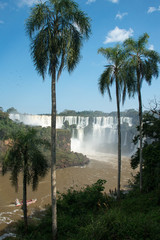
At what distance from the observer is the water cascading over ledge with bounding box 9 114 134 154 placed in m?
57.4

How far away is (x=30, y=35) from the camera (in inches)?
224

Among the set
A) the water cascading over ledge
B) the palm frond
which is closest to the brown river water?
A: the palm frond

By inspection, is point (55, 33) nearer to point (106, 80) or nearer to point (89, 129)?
point (106, 80)

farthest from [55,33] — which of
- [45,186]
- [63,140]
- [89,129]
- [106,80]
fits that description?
[89,129]

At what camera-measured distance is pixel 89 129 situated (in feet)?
204

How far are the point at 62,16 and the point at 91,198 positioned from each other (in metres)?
7.75

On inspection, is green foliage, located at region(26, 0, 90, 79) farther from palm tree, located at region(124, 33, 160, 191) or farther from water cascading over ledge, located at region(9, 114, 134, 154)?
water cascading over ledge, located at region(9, 114, 134, 154)

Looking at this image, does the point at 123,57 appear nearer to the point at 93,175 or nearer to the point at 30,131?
the point at 30,131

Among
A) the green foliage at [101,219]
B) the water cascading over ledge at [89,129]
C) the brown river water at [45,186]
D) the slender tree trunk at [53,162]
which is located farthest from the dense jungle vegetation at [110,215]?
the water cascading over ledge at [89,129]

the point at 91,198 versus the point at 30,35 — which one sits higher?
the point at 30,35

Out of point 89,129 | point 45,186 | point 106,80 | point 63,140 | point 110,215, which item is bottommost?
point 45,186

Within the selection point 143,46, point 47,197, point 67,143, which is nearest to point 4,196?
point 47,197

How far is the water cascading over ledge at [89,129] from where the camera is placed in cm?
5741

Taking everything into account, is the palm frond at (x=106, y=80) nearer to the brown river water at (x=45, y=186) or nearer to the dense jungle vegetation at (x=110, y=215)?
the dense jungle vegetation at (x=110, y=215)
